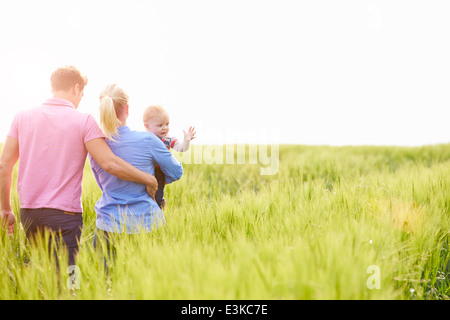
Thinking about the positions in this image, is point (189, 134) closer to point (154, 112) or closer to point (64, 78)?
point (154, 112)

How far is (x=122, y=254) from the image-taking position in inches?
76.8

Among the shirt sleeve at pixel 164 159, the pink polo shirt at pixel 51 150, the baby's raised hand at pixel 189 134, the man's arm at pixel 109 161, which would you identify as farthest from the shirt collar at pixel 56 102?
the baby's raised hand at pixel 189 134

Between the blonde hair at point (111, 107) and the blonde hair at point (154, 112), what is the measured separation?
47 centimetres

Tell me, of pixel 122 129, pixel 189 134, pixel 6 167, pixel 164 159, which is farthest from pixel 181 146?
pixel 6 167

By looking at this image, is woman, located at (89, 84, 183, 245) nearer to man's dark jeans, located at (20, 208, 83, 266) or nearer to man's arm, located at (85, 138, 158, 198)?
man's arm, located at (85, 138, 158, 198)

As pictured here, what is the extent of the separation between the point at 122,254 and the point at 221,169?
6.26 m

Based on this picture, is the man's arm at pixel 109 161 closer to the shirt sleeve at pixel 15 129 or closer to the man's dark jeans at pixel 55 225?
the man's dark jeans at pixel 55 225

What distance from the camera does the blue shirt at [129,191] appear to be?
2369 millimetres

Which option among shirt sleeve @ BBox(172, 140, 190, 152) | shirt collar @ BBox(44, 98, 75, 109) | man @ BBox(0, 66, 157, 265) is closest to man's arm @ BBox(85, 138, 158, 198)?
man @ BBox(0, 66, 157, 265)

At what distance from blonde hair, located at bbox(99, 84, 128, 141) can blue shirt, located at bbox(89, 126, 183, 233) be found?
108 mm
